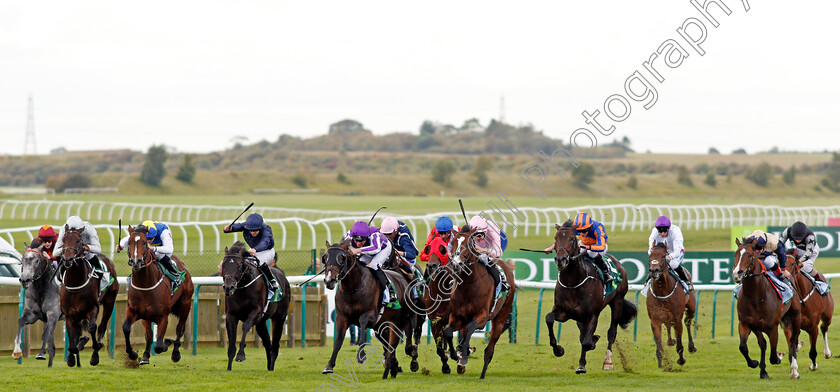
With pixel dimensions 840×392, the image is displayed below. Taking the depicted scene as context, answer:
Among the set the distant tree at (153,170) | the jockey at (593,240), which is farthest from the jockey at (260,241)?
the distant tree at (153,170)

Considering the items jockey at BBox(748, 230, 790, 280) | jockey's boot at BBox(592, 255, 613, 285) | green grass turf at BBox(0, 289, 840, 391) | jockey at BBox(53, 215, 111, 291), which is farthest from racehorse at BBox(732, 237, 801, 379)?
jockey at BBox(53, 215, 111, 291)

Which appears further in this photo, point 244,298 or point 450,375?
point 244,298

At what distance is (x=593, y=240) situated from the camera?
10844 mm

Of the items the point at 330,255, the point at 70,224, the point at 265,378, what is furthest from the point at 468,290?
the point at 70,224

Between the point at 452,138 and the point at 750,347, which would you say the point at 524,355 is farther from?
the point at 452,138

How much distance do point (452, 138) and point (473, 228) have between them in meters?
126

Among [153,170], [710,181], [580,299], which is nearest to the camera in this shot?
[580,299]

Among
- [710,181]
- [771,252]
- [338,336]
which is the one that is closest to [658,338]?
[771,252]

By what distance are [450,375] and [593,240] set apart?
2065mm

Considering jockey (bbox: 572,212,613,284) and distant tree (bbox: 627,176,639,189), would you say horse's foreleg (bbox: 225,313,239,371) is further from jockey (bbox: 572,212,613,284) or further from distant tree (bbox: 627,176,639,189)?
distant tree (bbox: 627,176,639,189)

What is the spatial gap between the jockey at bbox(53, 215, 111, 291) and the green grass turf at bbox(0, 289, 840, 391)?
0.81 m

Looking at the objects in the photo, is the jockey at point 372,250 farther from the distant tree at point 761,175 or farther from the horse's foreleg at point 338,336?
the distant tree at point 761,175

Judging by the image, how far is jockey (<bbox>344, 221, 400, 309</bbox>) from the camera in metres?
10.1

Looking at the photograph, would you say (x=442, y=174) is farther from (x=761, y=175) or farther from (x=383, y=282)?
(x=383, y=282)
